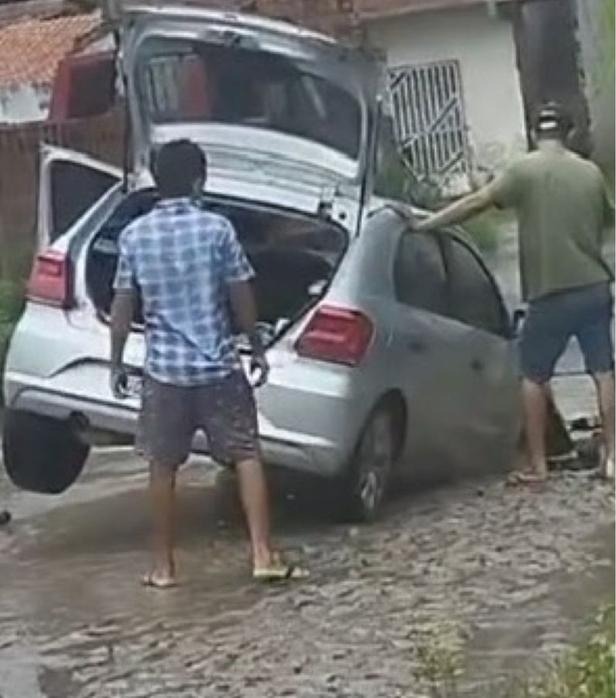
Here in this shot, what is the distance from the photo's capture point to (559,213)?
1098cm

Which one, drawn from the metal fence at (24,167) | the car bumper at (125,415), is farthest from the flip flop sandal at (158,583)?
the metal fence at (24,167)

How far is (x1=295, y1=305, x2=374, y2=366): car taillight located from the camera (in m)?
10.4

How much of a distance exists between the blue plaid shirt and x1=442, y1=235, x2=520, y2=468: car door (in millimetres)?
2189

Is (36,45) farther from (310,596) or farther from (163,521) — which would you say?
(310,596)

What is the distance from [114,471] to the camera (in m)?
12.9

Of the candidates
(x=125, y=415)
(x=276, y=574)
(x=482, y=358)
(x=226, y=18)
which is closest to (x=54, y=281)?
(x=125, y=415)

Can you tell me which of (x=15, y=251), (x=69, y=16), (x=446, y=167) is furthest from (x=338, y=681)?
(x=69, y=16)

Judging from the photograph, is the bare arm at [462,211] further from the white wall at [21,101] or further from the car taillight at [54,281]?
the white wall at [21,101]

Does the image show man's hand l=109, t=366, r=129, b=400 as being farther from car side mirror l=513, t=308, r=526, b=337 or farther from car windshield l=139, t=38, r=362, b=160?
car side mirror l=513, t=308, r=526, b=337

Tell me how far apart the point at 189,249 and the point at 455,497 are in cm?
240

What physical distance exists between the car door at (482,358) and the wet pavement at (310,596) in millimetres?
254

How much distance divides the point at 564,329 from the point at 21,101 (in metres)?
17.4

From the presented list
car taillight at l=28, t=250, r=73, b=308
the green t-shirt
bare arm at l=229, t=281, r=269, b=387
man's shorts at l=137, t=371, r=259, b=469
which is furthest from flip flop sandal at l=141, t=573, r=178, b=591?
the green t-shirt

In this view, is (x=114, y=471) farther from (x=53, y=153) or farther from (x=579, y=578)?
(x=579, y=578)
